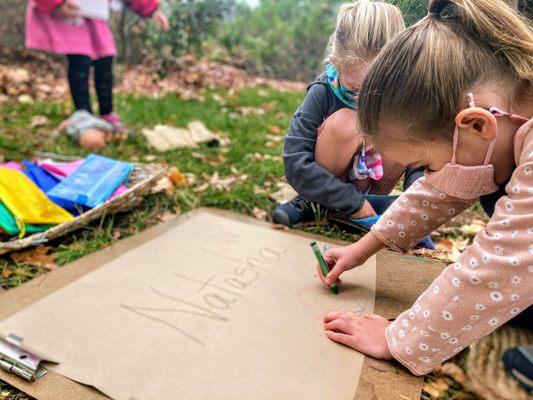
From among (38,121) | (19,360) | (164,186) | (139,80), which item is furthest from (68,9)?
(19,360)

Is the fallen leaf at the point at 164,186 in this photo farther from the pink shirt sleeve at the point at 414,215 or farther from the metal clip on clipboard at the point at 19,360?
the pink shirt sleeve at the point at 414,215

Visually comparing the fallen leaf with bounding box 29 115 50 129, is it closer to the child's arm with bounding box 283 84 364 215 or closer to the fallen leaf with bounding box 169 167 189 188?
the fallen leaf with bounding box 169 167 189 188

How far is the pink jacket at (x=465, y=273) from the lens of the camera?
55 centimetres

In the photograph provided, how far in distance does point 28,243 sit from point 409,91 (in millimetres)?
1111

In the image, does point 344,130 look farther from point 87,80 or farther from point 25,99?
point 25,99

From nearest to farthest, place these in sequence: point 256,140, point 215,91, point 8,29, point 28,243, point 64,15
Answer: point 28,243, point 256,140, point 64,15, point 215,91, point 8,29

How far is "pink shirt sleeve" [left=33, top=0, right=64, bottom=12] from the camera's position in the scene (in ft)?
6.75

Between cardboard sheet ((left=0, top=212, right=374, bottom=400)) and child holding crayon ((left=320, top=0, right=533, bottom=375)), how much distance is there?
0.58 ft

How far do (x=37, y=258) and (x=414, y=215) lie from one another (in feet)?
3.61

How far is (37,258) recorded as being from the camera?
131cm

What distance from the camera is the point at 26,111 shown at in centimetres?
290

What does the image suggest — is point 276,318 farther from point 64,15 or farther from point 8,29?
point 8,29

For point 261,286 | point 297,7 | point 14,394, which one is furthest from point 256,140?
point 14,394

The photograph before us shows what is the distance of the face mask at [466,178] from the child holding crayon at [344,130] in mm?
49
